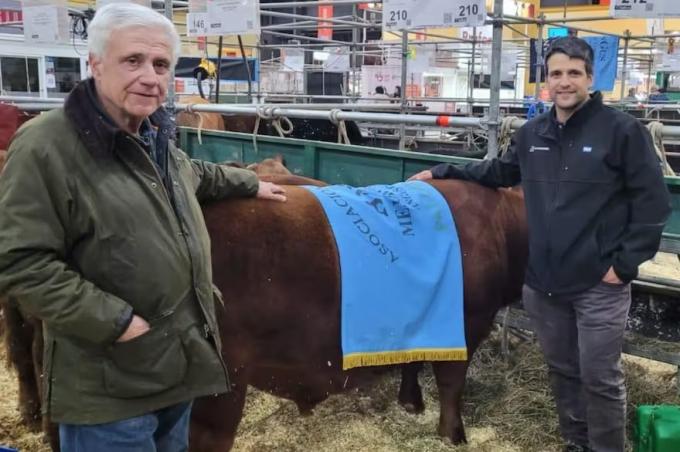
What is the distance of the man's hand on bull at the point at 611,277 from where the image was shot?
276cm

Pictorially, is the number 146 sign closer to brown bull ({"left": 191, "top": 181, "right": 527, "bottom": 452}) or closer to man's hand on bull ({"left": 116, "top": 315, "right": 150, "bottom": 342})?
brown bull ({"left": 191, "top": 181, "right": 527, "bottom": 452})

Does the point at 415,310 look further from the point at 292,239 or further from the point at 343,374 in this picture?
the point at 292,239

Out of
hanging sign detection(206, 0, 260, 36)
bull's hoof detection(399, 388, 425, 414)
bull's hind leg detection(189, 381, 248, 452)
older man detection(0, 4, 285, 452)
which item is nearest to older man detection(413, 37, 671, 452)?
bull's hoof detection(399, 388, 425, 414)

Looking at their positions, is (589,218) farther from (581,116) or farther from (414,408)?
(414,408)

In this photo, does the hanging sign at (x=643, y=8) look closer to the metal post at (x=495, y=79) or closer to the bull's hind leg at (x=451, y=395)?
the metal post at (x=495, y=79)

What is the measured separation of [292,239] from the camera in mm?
2811

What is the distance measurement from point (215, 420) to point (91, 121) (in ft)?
4.89

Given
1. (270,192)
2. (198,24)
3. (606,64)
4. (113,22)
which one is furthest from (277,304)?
(606,64)

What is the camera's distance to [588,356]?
2885 millimetres

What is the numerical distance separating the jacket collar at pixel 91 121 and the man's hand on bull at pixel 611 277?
6.44 ft

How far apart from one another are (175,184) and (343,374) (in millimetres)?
1406

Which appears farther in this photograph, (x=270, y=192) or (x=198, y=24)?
(x=198, y=24)

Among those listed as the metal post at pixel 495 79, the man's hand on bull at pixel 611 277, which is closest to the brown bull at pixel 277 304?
the man's hand on bull at pixel 611 277

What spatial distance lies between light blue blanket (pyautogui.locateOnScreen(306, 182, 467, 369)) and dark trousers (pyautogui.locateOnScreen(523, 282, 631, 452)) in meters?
0.40
